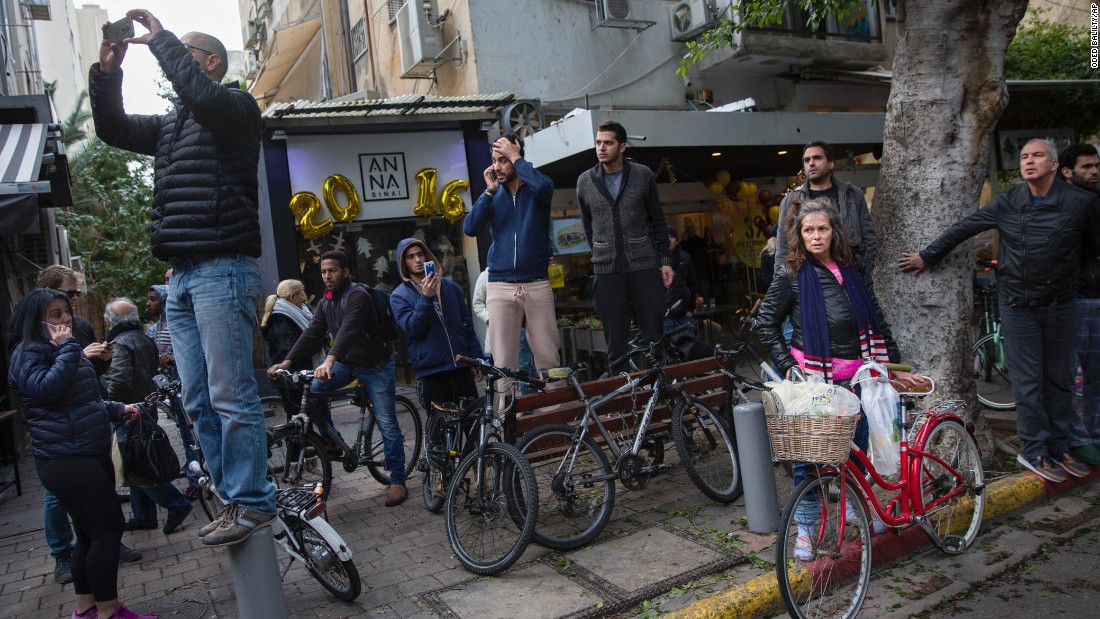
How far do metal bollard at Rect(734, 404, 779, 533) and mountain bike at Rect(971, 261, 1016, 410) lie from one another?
184 inches

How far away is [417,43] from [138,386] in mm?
8446

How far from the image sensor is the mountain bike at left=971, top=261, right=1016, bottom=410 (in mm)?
8422

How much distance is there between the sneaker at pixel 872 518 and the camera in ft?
12.4

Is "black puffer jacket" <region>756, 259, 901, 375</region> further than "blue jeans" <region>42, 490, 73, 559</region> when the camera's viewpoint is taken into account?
No

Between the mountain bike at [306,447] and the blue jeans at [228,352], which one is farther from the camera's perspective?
the mountain bike at [306,447]

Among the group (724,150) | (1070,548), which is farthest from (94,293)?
(1070,548)

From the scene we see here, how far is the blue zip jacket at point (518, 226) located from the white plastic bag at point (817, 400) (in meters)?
2.53

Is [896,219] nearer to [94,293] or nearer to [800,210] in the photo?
[800,210]

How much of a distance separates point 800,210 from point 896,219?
1.95 meters

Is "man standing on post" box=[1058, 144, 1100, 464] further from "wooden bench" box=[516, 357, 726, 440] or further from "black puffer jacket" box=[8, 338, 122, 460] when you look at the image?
"black puffer jacket" box=[8, 338, 122, 460]

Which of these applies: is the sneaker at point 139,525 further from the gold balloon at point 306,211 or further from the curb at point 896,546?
the gold balloon at point 306,211

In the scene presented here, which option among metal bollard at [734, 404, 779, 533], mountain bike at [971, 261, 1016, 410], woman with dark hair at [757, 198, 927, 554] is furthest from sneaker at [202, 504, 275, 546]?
mountain bike at [971, 261, 1016, 410]

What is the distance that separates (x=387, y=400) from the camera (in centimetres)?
633

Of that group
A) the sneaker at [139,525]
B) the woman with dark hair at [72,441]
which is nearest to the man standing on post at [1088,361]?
the woman with dark hair at [72,441]
